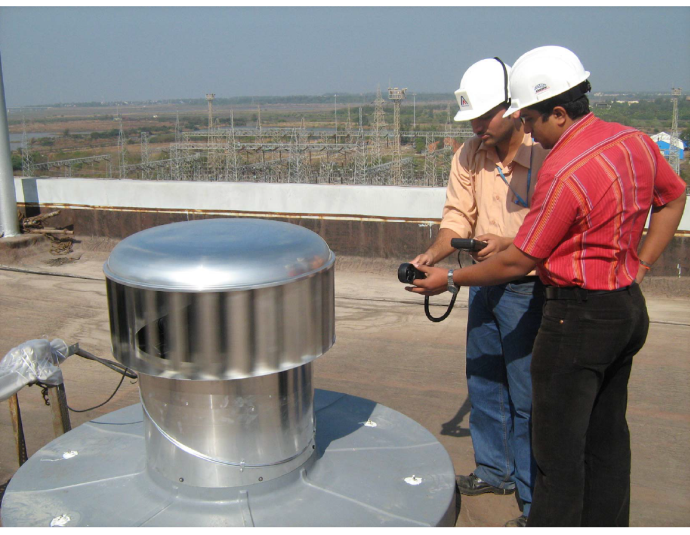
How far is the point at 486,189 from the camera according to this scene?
10.4 ft

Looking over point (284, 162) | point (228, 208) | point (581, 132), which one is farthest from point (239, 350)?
point (284, 162)

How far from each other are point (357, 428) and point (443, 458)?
414 mm

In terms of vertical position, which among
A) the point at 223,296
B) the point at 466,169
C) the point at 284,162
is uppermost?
the point at 466,169

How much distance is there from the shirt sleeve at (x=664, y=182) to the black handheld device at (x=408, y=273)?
0.98 metres

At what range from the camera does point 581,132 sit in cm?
235

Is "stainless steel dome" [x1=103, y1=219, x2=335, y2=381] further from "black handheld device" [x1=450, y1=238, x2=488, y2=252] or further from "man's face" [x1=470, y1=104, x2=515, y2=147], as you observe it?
"man's face" [x1=470, y1=104, x2=515, y2=147]

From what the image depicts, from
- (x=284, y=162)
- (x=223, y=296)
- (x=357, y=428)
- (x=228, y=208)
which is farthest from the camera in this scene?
(x=284, y=162)

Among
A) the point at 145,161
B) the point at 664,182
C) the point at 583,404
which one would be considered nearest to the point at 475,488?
the point at 583,404

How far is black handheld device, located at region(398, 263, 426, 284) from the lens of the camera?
2.76m

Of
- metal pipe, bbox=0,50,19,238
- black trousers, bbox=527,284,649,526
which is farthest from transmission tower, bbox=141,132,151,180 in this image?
black trousers, bbox=527,284,649,526

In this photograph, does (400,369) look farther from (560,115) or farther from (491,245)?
(560,115)

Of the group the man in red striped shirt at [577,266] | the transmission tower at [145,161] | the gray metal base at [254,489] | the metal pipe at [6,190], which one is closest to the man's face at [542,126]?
the man in red striped shirt at [577,266]

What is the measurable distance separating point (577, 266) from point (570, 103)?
1.93 ft

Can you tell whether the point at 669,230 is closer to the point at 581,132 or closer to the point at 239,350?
the point at 581,132
